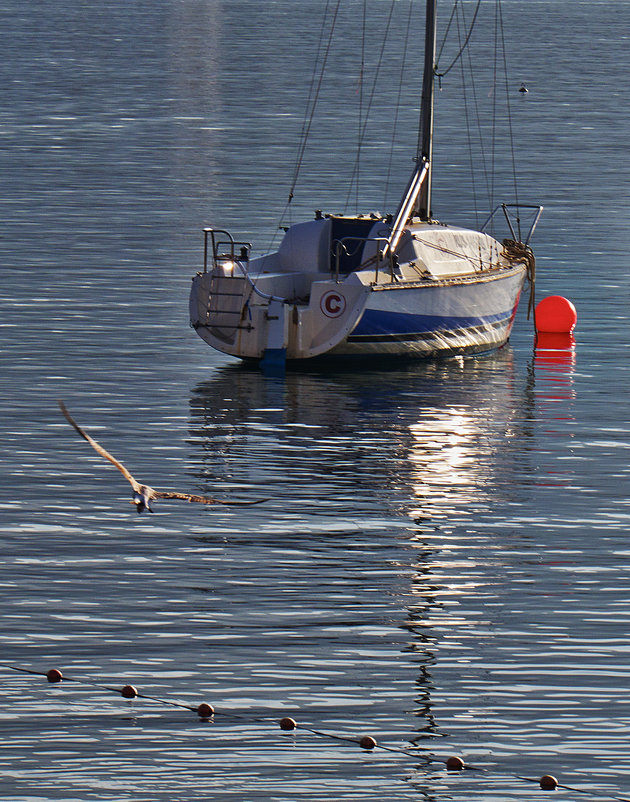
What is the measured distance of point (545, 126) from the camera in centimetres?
10688

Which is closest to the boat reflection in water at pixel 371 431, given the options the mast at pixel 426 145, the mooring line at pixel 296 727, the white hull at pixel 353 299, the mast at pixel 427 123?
the white hull at pixel 353 299

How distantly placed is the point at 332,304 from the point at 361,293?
27.8 inches

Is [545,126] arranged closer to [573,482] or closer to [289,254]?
[289,254]

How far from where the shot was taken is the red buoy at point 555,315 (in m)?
42.5

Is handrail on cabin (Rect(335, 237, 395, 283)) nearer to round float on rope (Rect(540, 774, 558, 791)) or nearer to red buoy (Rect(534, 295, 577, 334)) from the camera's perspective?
red buoy (Rect(534, 295, 577, 334))

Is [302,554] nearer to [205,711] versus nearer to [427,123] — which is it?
[205,711]

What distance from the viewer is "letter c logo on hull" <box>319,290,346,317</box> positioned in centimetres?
3653

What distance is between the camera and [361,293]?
36312 millimetres

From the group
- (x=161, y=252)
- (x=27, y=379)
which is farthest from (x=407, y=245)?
(x=161, y=252)

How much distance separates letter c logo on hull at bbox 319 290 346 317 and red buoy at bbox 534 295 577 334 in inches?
298

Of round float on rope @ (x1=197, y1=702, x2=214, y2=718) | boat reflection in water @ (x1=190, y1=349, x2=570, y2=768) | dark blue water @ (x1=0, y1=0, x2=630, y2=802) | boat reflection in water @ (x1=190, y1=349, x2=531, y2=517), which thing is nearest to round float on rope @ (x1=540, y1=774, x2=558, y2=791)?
dark blue water @ (x1=0, y1=0, x2=630, y2=802)

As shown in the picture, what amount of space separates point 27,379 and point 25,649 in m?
17.0

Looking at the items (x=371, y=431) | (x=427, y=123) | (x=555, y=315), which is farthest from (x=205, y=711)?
(x=427, y=123)

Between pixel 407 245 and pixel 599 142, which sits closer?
pixel 407 245
